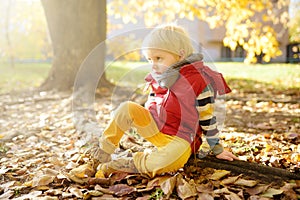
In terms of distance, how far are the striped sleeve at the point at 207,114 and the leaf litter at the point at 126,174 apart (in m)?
0.23

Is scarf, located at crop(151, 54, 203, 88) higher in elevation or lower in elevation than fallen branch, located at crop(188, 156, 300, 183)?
higher

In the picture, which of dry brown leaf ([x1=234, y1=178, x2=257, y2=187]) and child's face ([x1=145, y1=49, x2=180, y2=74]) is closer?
dry brown leaf ([x1=234, y1=178, x2=257, y2=187])

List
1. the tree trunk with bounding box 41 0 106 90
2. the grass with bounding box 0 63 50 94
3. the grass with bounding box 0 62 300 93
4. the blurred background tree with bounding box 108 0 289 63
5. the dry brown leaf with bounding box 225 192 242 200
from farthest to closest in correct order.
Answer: the grass with bounding box 0 63 50 94 < the grass with bounding box 0 62 300 93 < the blurred background tree with bounding box 108 0 289 63 < the tree trunk with bounding box 41 0 106 90 < the dry brown leaf with bounding box 225 192 242 200

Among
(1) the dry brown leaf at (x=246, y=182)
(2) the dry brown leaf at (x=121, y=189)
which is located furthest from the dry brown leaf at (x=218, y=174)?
(2) the dry brown leaf at (x=121, y=189)

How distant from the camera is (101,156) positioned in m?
2.32

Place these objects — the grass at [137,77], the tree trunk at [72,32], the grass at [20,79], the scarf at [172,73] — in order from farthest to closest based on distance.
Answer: the grass at [20,79]
the grass at [137,77]
the tree trunk at [72,32]
the scarf at [172,73]

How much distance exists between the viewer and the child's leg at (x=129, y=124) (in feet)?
7.20

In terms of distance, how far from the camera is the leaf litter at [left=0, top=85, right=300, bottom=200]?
194 centimetres

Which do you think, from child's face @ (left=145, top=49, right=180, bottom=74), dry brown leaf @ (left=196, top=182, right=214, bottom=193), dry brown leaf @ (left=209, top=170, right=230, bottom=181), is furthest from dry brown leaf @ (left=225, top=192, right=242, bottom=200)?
child's face @ (left=145, top=49, right=180, bottom=74)

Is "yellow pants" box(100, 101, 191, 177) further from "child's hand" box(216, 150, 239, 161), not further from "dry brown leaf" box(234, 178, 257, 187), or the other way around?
"dry brown leaf" box(234, 178, 257, 187)

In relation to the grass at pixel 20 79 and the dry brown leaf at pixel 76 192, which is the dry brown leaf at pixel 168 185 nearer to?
the dry brown leaf at pixel 76 192

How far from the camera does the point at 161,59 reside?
223 cm

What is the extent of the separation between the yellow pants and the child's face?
0.30 m

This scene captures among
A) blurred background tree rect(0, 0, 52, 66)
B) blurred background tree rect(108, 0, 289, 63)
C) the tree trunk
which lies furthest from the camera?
blurred background tree rect(0, 0, 52, 66)
